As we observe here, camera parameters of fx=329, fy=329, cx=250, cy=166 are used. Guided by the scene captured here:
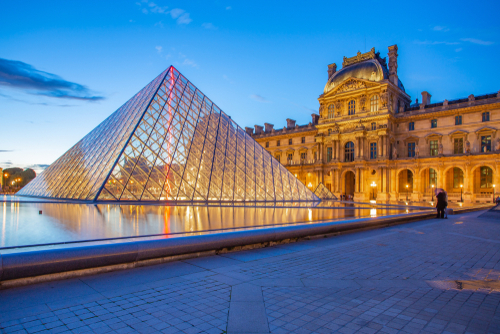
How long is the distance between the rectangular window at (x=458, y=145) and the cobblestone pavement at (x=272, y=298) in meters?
37.2

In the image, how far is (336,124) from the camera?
4388cm

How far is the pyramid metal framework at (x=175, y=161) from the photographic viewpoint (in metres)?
14.7

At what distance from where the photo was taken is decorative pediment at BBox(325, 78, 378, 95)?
41.2 m

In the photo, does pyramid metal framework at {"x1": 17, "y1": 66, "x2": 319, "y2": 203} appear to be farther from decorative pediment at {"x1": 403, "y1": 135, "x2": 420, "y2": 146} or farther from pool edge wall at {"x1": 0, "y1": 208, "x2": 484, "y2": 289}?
decorative pediment at {"x1": 403, "y1": 135, "x2": 420, "y2": 146}

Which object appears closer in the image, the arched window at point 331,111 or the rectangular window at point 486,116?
the rectangular window at point 486,116

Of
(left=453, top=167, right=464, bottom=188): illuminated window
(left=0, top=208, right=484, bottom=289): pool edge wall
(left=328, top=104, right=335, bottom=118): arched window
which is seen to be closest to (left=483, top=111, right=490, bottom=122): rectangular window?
(left=453, top=167, right=464, bottom=188): illuminated window

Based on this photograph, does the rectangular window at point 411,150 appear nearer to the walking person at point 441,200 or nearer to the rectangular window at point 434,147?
the rectangular window at point 434,147

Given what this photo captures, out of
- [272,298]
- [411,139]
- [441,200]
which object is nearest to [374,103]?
[411,139]

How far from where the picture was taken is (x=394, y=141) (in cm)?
4138

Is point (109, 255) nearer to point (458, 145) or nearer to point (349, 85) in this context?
point (458, 145)

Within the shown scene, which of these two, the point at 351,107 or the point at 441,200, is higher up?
the point at 351,107

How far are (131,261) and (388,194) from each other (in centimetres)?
3916

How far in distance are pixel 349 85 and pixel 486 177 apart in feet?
62.7

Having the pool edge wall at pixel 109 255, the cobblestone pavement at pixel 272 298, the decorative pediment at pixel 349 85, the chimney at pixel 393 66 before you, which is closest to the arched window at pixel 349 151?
the decorative pediment at pixel 349 85
